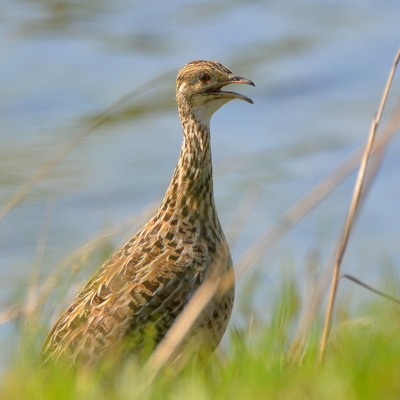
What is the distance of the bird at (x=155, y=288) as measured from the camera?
612 centimetres

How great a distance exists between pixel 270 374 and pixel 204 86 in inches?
113

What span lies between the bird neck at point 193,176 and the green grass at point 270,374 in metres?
1.18

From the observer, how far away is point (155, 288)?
624 centimetres

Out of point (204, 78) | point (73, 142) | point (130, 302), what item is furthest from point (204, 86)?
point (130, 302)

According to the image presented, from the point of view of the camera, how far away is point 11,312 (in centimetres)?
709

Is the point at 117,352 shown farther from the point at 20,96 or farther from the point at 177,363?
the point at 20,96

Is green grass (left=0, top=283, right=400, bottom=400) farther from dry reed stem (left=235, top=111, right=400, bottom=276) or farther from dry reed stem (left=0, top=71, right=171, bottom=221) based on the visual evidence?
dry reed stem (left=0, top=71, right=171, bottom=221)

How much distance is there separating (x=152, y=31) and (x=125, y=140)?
3.07 metres

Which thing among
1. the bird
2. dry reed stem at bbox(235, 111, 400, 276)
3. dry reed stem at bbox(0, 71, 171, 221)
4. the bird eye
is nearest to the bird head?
the bird eye

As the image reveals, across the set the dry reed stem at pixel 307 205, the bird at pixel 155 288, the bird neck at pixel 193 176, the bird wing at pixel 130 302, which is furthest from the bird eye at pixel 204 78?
the dry reed stem at pixel 307 205

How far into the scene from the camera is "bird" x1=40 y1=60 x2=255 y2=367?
6125mm

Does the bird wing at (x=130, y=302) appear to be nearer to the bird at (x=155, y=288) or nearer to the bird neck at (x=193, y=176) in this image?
the bird at (x=155, y=288)

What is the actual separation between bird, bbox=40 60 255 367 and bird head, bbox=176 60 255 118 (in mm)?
444

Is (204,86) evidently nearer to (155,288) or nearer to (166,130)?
(155,288)
